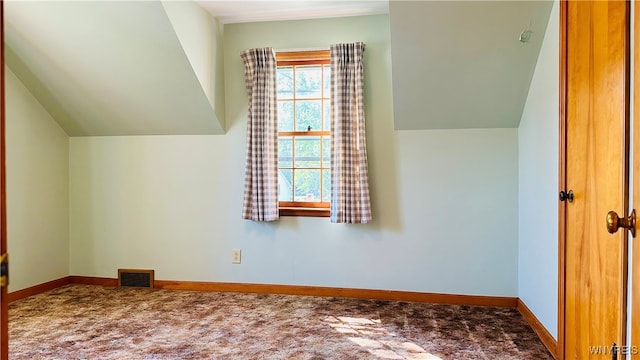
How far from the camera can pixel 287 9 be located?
10.6 feet

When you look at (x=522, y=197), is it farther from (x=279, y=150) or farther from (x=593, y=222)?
(x=279, y=150)

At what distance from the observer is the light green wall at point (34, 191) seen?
3271 mm

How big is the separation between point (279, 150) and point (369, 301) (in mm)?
1469

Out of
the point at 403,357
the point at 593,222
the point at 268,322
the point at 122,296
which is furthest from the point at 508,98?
the point at 122,296

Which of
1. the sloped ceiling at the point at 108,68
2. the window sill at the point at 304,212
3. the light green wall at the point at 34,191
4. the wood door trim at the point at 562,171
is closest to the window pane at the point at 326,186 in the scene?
the window sill at the point at 304,212

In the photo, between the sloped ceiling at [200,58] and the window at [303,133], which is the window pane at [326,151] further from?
the sloped ceiling at [200,58]

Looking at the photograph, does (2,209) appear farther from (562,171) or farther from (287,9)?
(287,9)

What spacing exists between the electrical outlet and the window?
0.52m

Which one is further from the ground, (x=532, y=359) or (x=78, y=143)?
(x=78, y=143)

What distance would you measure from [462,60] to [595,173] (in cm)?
136

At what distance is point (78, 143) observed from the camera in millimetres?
3809

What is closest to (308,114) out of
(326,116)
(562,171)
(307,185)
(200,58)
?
(326,116)

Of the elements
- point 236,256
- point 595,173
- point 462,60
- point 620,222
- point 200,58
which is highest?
point 200,58

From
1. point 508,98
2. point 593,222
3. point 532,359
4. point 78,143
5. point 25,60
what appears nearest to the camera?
point 593,222
